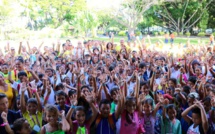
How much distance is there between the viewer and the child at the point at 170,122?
316cm

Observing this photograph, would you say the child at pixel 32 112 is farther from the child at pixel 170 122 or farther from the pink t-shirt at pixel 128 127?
the child at pixel 170 122

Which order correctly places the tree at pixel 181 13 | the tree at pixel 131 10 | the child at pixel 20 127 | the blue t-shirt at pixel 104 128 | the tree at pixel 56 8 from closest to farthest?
the child at pixel 20 127
the blue t-shirt at pixel 104 128
the tree at pixel 131 10
the tree at pixel 56 8
the tree at pixel 181 13

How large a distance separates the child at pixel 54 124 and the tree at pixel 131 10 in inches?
818

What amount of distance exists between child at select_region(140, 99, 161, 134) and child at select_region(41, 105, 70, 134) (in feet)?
3.64

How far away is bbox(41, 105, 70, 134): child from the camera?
8.72 feet

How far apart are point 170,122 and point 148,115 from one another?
0.30m

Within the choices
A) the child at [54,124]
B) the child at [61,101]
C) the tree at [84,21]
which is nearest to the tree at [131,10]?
the tree at [84,21]

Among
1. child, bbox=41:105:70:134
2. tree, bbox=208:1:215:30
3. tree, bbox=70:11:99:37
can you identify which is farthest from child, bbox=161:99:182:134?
tree, bbox=208:1:215:30

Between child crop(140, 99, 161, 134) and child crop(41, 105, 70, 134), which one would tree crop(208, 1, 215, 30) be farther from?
child crop(41, 105, 70, 134)

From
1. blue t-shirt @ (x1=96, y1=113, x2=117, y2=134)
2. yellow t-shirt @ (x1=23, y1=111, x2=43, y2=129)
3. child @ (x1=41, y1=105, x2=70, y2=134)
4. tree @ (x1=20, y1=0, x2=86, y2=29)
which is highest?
tree @ (x1=20, y1=0, x2=86, y2=29)

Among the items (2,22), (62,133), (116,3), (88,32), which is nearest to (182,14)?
(116,3)

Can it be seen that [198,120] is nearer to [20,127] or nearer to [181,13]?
[20,127]

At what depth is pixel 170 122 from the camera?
319cm

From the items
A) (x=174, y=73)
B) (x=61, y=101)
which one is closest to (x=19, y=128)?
(x=61, y=101)
